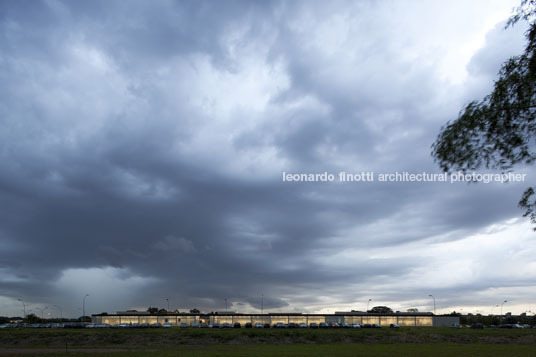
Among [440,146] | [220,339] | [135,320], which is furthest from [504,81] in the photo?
[135,320]

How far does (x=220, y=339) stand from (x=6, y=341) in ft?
148

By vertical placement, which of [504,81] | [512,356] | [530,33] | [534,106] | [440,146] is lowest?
[512,356]

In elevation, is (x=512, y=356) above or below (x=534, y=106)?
below

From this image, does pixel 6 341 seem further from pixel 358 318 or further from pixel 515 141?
pixel 358 318

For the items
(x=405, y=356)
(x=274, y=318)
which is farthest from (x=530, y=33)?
(x=274, y=318)

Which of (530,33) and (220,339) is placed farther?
(220,339)

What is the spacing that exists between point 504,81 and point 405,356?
127 feet

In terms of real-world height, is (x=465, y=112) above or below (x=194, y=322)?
above

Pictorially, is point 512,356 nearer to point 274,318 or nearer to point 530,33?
point 530,33

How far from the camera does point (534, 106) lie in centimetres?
1734

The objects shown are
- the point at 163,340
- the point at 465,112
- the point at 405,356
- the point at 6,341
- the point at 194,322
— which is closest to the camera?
the point at 465,112

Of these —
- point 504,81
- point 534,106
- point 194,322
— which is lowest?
point 194,322

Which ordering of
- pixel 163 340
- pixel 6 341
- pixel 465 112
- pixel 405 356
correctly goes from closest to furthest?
pixel 465 112 → pixel 405 356 → pixel 163 340 → pixel 6 341

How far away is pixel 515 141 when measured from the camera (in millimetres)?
18094
